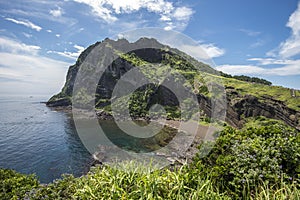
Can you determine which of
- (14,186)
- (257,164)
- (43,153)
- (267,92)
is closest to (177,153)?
(43,153)

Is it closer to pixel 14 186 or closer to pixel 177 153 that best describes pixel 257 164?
pixel 14 186

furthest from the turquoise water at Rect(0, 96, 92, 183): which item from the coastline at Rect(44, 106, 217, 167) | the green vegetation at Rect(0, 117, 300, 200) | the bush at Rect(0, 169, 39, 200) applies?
the green vegetation at Rect(0, 117, 300, 200)

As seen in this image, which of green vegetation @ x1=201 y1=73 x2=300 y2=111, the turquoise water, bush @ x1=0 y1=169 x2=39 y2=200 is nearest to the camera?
bush @ x1=0 y1=169 x2=39 y2=200

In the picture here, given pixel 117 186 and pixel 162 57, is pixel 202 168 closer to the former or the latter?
pixel 117 186

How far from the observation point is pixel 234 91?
190 ft

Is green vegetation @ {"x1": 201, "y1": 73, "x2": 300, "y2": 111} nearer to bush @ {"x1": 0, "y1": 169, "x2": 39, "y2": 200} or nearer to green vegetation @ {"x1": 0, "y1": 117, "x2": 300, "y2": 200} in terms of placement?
green vegetation @ {"x1": 0, "y1": 117, "x2": 300, "y2": 200}

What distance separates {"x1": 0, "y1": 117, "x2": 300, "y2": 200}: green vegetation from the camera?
364 cm

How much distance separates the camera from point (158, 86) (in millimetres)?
73188

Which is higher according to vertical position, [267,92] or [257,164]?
[267,92]

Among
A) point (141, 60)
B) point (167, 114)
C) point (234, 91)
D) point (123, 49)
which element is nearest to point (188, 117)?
point (167, 114)

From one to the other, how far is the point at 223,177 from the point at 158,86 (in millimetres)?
68822

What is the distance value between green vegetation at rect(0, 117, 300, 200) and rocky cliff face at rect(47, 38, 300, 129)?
151ft

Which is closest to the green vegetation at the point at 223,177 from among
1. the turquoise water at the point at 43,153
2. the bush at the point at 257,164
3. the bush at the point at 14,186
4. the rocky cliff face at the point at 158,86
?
the bush at the point at 257,164

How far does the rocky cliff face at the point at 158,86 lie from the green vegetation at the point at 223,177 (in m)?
45.9
